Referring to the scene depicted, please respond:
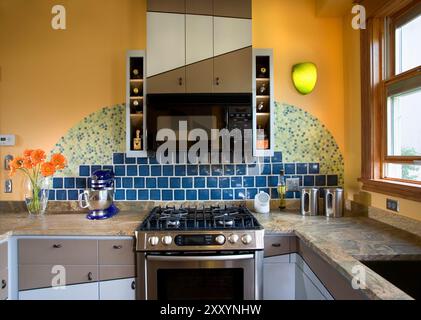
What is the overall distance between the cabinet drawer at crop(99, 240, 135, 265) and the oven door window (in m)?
0.23

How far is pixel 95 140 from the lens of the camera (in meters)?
2.39

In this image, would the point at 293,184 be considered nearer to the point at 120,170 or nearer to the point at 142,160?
the point at 142,160

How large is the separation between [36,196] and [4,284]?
0.78 meters

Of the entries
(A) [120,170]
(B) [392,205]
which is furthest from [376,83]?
(A) [120,170]

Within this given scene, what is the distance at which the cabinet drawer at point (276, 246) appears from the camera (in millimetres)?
1769

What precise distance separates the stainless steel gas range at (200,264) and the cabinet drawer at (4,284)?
85cm

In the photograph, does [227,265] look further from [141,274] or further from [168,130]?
[168,130]

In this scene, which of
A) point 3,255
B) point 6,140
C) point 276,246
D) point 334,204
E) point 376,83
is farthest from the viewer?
point 6,140

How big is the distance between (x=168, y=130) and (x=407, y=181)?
171 cm

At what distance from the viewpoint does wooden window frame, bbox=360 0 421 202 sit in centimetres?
186

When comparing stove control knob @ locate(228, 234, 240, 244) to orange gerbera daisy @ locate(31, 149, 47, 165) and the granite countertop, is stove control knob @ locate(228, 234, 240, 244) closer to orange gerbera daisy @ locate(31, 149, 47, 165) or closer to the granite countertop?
the granite countertop

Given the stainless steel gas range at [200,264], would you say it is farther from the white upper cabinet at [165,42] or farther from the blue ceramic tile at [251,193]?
the white upper cabinet at [165,42]

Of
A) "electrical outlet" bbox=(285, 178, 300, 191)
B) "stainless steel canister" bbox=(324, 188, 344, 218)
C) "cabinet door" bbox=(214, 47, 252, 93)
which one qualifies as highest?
"cabinet door" bbox=(214, 47, 252, 93)

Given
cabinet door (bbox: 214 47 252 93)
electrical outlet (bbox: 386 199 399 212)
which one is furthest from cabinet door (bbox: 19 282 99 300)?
electrical outlet (bbox: 386 199 399 212)
